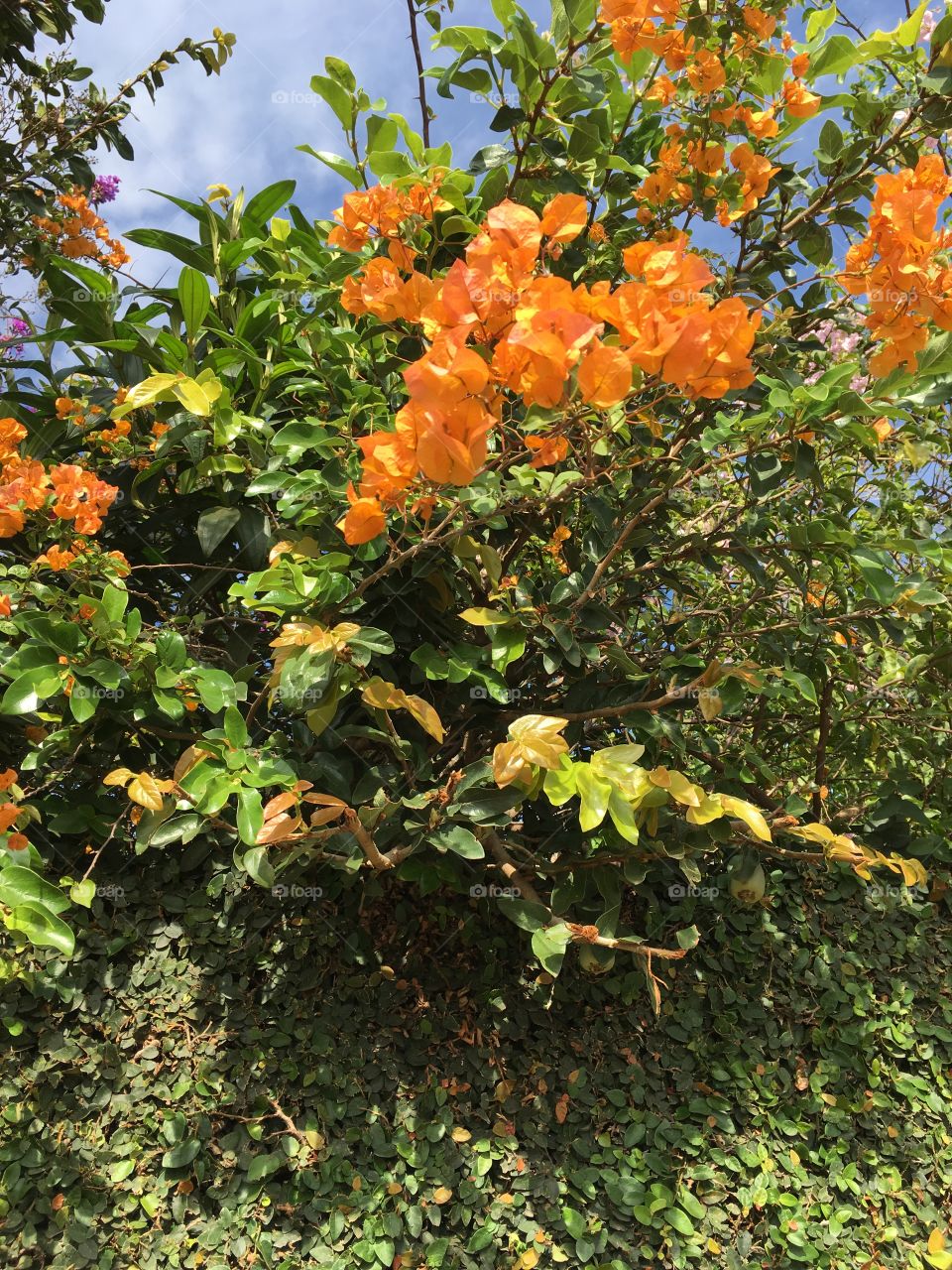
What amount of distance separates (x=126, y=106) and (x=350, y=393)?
1.87 meters

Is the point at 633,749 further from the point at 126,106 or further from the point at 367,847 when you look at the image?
the point at 126,106

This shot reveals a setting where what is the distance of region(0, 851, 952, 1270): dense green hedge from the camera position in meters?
1.77

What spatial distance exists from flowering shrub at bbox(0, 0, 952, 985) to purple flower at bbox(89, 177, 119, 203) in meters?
1.48

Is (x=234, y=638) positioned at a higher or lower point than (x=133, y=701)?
higher

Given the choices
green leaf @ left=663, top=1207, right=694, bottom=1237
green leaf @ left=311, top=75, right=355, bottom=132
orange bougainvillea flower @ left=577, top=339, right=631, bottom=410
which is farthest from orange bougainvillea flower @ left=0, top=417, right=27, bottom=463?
green leaf @ left=663, top=1207, right=694, bottom=1237

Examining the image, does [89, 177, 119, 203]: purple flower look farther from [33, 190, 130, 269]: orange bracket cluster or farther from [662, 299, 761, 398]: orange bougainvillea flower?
[662, 299, 761, 398]: orange bougainvillea flower

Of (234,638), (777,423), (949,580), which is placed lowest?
(234,638)

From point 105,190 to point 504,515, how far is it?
3.01m

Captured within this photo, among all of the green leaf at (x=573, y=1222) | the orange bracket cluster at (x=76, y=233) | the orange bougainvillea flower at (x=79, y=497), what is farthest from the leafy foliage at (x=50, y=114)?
the green leaf at (x=573, y=1222)

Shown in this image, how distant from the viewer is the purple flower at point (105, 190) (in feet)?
11.0

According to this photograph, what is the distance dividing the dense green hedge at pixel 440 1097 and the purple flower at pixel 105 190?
105 inches

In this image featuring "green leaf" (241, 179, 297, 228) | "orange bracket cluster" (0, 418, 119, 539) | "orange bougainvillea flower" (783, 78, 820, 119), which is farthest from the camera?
"green leaf" (241, 179, 297, 228)

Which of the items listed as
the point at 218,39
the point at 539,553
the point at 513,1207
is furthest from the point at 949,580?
the point at 218,39

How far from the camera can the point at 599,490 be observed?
191cm
